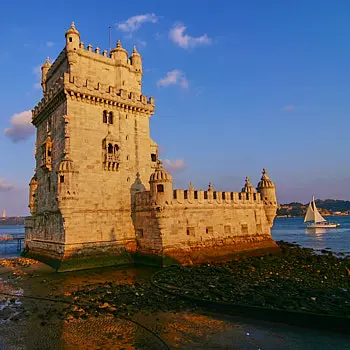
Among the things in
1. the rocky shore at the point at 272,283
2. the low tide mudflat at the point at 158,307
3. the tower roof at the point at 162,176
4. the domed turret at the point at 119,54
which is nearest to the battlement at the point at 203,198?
the tower roof at the point at 162,176

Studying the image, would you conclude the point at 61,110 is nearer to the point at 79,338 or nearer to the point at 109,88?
the point at 109,88

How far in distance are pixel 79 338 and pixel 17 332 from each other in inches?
111

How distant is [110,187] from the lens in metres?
28.6

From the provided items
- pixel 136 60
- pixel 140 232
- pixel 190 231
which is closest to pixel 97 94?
pixel 136 60

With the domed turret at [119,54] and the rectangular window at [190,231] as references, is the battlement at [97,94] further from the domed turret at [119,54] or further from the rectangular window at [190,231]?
the rectangular window at [190,231]

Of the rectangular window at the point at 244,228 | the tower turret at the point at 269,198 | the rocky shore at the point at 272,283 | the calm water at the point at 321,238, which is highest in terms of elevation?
the tower turret at the point at 269,198

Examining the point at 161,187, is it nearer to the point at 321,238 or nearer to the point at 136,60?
the point at 136,60

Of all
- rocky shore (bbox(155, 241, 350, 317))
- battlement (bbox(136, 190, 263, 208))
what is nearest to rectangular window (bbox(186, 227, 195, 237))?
battlement (bbox(136, 190, 263, 208))

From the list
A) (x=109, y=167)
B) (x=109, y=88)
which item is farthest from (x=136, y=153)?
(x=109, y=88)

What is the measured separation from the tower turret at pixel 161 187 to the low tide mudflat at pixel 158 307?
587cm

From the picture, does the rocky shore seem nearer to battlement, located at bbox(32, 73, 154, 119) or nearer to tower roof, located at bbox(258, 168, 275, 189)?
tower roof, located at bbox(258, 168, 275, 189)

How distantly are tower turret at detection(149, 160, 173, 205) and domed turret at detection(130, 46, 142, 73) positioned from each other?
13009 mm

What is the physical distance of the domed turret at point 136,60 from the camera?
1305 inches

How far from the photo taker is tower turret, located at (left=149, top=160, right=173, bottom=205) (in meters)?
26.4
